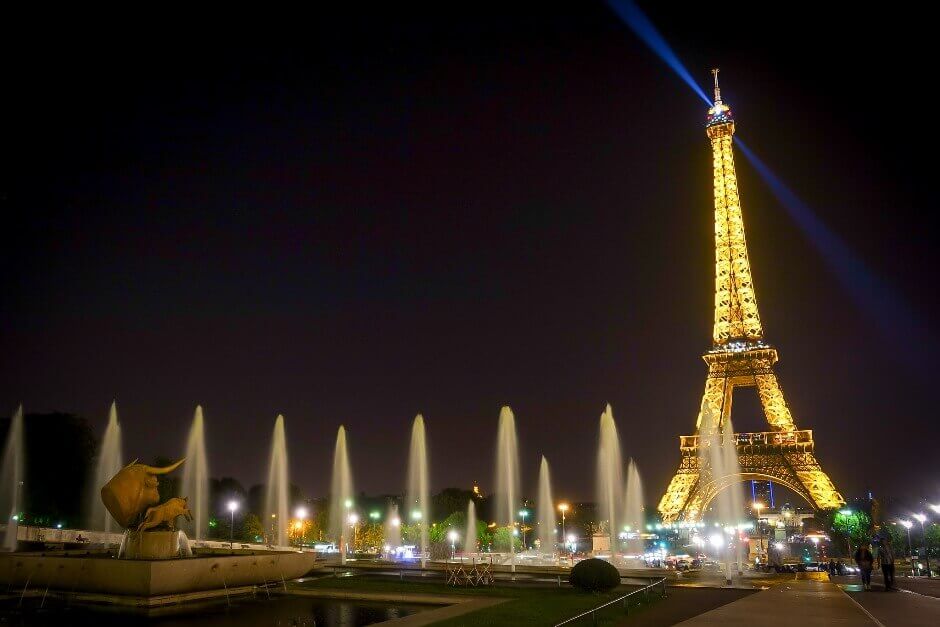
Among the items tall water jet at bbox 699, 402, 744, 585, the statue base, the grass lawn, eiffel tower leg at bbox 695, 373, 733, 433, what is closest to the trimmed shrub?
the grass lawn

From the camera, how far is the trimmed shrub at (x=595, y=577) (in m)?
19.2

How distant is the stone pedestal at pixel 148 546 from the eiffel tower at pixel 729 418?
51.2 m

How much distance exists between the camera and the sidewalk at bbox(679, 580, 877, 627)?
13695 millimetres

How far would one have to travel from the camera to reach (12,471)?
47750 millimetres

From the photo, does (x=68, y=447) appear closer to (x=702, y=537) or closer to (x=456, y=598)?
(x=456, y=598)

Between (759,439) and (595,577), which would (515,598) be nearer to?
(595,577)

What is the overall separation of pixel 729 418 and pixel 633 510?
58.4 feet

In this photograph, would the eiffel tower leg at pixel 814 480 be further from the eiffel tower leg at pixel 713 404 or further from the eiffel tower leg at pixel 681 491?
the eiffel tower leg at pixel 681 491

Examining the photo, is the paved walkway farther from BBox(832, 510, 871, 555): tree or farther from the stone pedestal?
BBox(832, 510, 871, 555): tree

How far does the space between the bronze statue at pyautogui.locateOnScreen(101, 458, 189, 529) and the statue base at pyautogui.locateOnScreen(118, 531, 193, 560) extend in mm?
478

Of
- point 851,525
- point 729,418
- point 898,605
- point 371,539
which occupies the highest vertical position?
point 729,418

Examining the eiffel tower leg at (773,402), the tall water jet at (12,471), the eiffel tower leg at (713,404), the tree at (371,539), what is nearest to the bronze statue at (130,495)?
the tall water jet at (12,471)

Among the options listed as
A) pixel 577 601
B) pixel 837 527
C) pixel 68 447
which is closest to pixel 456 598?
pixel 577 601

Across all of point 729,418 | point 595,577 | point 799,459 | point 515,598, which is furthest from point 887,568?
point 729,418
